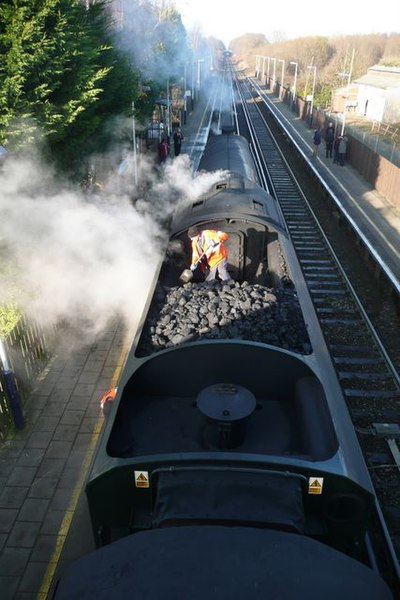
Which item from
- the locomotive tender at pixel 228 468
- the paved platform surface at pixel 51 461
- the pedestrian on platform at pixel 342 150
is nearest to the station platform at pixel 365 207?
the pedestrian on platform at pixel 342 150

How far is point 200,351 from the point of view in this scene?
168 inches

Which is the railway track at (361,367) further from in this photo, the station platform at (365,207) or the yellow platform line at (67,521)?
the yellow platform line at (67,521)

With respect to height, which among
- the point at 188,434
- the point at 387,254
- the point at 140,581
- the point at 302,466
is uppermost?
the point at 140,581

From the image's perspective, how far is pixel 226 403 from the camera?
371cm

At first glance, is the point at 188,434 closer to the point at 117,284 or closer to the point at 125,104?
the point at 117,284

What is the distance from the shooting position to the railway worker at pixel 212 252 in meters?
6.95

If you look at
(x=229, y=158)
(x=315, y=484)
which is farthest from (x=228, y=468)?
(x=229, y=158)

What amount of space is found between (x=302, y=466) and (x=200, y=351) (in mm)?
1480

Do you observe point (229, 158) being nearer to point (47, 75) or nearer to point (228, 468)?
point (47, 75)

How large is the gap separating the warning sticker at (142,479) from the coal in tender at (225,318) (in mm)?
1668

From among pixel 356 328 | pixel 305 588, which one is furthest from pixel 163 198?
pixel 305 588

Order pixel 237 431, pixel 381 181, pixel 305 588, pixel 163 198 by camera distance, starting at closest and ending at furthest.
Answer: pixel 305 588 < pixel 237 431 < pixel 163 198 < pixel 381 181

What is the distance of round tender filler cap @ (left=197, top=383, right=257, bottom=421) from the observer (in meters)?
3.60

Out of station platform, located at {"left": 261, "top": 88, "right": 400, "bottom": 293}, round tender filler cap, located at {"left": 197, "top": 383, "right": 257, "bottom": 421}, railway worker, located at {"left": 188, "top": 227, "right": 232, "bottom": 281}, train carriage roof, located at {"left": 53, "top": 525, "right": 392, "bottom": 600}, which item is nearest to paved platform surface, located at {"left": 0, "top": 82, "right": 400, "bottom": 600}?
railway worker, located at {"left": 188, "top": 227, "right": 232, "bottom": 281}
